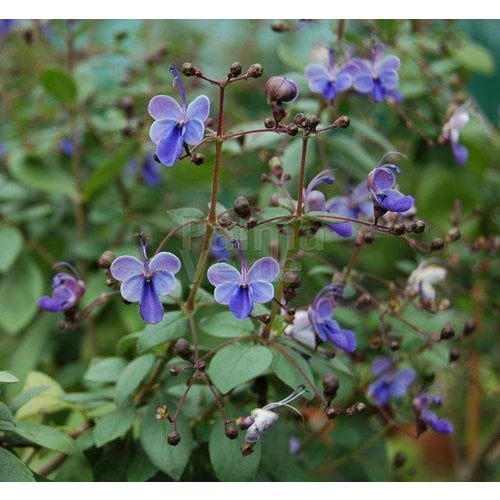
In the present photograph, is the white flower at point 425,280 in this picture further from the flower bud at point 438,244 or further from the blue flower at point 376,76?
the blue flower at point 376,76

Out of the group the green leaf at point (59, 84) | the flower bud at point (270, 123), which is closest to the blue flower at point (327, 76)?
the flower bud at point (270, 123)

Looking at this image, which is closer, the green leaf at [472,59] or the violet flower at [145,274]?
the violet flower at [145,274]

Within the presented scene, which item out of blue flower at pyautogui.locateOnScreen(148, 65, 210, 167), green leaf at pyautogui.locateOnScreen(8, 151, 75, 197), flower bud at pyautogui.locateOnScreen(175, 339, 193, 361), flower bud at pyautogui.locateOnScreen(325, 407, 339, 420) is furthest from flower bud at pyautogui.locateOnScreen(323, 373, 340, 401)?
green leaf at pyautogui.locateOnScreen(8, 151, 75, 197)

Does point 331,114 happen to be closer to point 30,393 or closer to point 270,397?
point 270,397

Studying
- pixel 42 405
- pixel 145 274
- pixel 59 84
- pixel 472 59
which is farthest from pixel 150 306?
pixel 472 59

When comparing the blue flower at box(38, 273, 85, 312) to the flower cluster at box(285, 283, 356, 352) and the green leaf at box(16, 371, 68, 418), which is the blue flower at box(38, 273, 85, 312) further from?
the flower cluster at box(285, 283, 356, 352)

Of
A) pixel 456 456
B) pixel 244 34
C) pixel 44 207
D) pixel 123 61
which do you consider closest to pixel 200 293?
pixel 44 207
